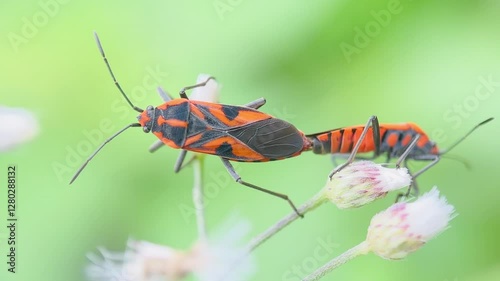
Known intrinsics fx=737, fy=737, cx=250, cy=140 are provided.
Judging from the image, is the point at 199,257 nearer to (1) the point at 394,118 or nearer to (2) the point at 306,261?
(2) the point at 306,261

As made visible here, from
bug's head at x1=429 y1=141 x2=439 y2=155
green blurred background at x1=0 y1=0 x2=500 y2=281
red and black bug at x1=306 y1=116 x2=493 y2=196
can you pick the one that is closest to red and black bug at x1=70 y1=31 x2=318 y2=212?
red and black bug at x1=306 y1=116 x2=493 y2=196

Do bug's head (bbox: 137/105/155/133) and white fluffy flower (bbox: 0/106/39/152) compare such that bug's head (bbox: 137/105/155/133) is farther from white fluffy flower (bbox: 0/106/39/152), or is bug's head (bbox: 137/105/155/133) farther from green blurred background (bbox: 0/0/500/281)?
green blurred background (bbox: 0/0/500/281)

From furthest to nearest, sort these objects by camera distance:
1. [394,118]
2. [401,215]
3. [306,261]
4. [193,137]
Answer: [394,118] → [306,261] → [193,137] → [401,215]

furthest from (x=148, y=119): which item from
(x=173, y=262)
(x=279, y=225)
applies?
(x=279, y=225)

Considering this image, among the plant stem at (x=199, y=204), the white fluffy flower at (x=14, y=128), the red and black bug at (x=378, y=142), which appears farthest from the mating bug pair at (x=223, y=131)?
the white fluffy flower at (x=14, y=128)

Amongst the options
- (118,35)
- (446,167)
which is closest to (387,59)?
(446,167)

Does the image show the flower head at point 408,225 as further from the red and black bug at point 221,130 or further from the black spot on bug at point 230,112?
the black spot on bug at point 230,112

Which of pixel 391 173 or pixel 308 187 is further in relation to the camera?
pixel 308 187
